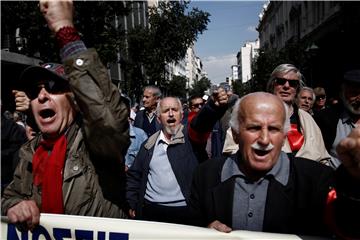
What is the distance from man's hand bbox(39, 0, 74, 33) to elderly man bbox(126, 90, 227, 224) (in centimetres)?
178

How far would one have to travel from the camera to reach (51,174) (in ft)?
7.05

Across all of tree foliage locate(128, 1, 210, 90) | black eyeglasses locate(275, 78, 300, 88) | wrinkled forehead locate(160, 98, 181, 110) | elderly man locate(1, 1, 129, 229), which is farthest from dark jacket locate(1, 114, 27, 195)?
tree foliage locate(128, 1, 210, 90)

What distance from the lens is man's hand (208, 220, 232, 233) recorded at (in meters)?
2.14

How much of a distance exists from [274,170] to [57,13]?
47.9 inches

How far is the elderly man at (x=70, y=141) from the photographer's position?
194 cm

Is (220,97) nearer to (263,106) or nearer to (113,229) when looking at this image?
(263,106)

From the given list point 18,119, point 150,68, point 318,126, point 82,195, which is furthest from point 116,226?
point 150,68

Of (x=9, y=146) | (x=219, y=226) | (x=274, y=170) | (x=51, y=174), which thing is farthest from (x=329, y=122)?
(x=9, y=146)

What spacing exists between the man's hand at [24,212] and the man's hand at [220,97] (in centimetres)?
120

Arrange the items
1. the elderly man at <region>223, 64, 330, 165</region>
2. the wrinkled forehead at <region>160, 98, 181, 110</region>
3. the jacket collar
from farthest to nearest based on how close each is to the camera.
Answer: the wrinkled forehead at <region>160, 98, 181, 110</region> < the jacket collar < the elderly man at <region>223, 64, 330, 165</region>

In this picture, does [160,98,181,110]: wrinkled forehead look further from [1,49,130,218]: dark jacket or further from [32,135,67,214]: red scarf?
[32,135,67,214]: red scarf

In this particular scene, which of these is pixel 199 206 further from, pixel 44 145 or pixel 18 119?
pixel 18 119

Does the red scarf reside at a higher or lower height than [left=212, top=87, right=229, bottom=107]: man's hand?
lower

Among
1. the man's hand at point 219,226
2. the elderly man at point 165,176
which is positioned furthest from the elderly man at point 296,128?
the man's hand at point 219,226
